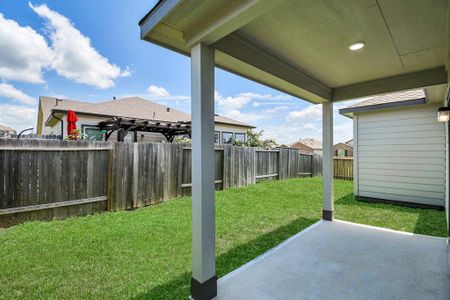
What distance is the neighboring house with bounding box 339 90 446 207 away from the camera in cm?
593

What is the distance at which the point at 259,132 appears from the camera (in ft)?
51.8

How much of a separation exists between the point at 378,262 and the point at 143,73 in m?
15.3

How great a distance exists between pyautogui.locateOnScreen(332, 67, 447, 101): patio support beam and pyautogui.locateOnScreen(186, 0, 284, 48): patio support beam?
3.29 m

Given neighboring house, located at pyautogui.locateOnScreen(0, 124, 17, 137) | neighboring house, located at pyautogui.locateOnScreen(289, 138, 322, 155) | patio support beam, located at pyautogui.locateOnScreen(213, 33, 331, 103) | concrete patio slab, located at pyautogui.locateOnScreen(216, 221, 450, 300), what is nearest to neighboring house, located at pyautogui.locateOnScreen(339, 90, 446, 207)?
concrete patio slab, located at pyautogui.locateOnScreen(216, 221, 450, 300)

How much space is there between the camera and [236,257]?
10.4ft

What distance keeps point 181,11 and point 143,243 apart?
126 inches

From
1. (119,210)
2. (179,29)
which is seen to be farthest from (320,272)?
(119,210)

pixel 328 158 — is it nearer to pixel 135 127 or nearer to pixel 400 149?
pixel 400 149

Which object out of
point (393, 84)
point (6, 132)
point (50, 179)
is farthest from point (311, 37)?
point (6, 132)

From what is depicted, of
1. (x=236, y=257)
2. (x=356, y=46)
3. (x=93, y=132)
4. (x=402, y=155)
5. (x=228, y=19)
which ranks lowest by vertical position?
(x=236, y=257)

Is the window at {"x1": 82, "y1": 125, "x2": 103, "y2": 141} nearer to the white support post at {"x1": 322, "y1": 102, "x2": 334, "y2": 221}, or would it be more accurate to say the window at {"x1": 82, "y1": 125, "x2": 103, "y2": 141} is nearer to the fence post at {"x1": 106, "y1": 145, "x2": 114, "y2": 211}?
the fence post at {"x1": 106, "y1": 145, "x2": 114, "y2": 211}

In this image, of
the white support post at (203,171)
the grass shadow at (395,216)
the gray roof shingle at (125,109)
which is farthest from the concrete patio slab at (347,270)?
the gray roof shingle at (125,109)

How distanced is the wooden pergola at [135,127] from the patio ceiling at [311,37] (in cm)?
666

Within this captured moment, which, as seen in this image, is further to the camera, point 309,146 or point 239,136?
point 309,146
